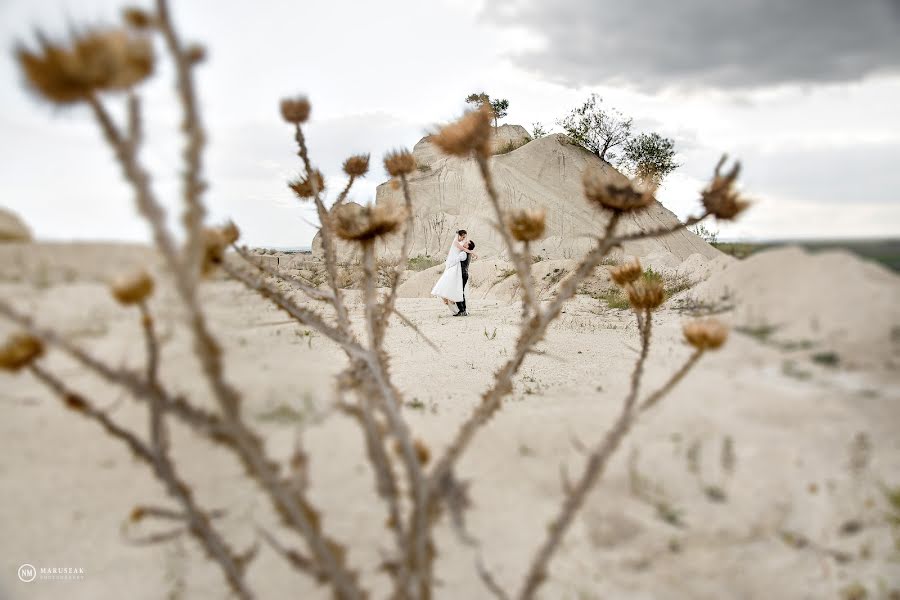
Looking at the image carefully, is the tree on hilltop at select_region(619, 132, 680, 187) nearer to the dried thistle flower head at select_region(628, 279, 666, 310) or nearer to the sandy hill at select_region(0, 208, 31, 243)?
the dried thistle flower head at select_region(628, 279, 666, 310)

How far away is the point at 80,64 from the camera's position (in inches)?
21.7

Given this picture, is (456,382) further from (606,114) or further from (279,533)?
(606,114)

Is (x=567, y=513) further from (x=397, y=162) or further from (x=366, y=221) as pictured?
(x=397, y=162)

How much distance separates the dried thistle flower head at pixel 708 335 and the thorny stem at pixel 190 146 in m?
0.97

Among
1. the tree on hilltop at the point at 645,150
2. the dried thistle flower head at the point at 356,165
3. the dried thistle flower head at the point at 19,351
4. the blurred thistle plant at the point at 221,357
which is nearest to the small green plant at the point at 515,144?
the tree on hilltop at the point at 645,150

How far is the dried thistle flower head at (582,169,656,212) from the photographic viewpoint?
118cm

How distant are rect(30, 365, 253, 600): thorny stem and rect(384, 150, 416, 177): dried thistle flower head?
129 cm

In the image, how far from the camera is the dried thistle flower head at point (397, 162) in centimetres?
196

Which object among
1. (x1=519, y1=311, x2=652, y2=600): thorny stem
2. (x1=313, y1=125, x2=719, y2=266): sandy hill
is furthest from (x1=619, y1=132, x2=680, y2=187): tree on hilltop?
(x1=519, y1=311, x2=652, y2=600): thorny stem

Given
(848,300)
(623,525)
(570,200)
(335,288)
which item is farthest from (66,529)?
(570,200)

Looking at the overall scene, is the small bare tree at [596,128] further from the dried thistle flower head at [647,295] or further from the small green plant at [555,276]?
the dried thistle flower head at [647,295]

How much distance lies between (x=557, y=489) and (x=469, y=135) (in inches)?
34.4

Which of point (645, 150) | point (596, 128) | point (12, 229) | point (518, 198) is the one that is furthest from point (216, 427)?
point (596, 128)

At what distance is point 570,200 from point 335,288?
23.1m
